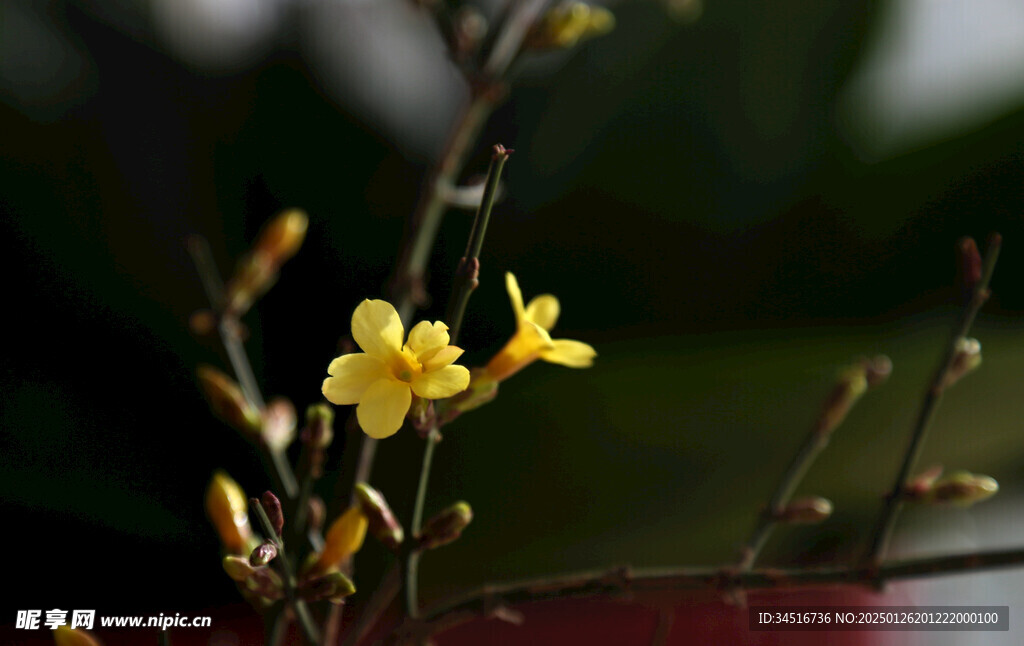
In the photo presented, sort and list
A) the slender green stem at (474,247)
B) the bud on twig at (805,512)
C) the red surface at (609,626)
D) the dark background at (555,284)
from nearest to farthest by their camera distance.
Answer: the slender green stem at (474,247), the bud on twig at (805,512), the red surface at (609,626), the dark background at (555,284)

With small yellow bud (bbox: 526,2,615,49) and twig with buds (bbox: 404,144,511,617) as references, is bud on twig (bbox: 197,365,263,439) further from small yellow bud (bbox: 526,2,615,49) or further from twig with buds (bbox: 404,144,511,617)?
small yellow bud (bbox: 526,2,615,49)

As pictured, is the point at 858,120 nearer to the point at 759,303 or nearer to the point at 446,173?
the point at 759,303

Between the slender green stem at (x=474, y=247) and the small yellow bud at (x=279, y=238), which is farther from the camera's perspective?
the small yellow bud at (x=279, y=238)

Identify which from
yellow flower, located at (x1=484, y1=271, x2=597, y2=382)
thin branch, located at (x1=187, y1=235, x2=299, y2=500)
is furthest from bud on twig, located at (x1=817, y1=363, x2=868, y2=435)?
thin branch, located at (x1=187, y1=235, x2=299, y2=500)

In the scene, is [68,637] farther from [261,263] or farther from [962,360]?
[962,360]

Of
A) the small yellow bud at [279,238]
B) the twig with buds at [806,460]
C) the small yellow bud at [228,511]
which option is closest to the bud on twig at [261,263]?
the small yellow bud at [279,238]

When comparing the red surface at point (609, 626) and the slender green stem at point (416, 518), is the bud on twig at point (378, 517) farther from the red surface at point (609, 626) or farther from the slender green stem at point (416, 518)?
the red surface at point (609, 626)

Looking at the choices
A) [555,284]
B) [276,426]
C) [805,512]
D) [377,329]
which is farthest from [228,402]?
[555,284]
